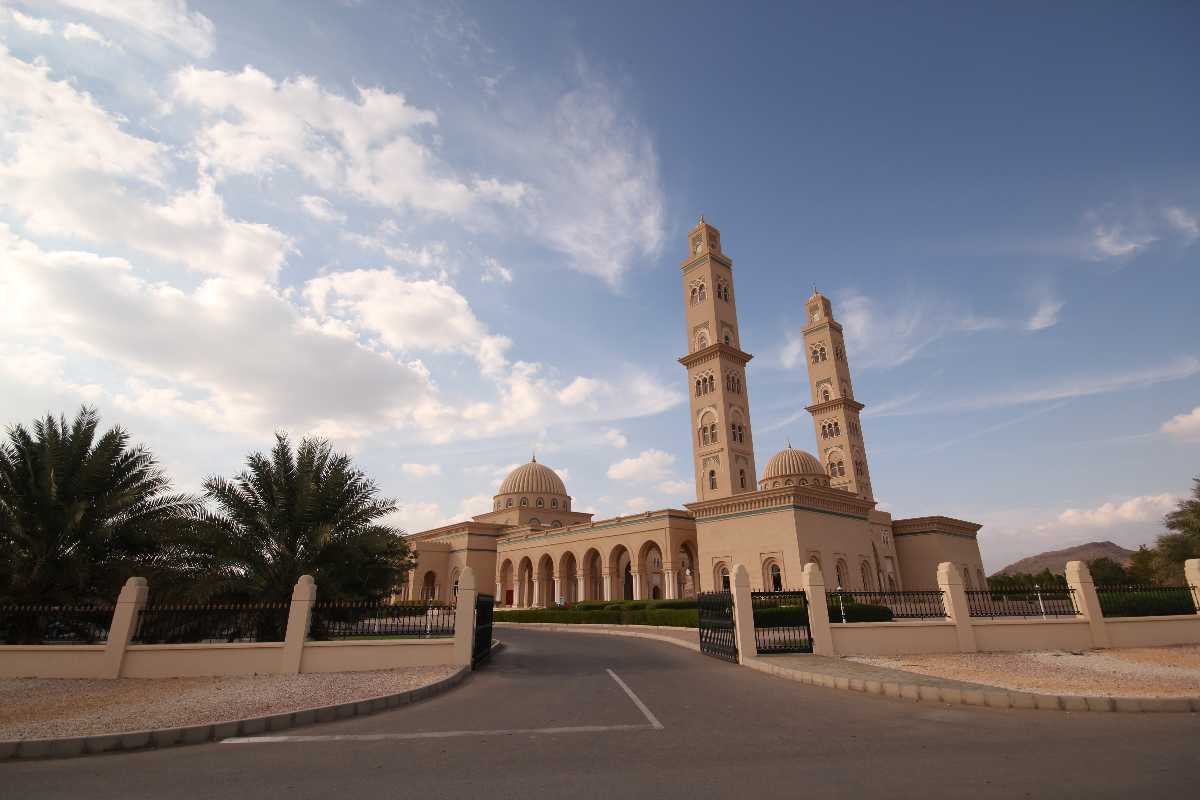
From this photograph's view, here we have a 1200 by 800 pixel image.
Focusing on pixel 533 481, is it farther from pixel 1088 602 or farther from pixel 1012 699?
pixel 1012 699

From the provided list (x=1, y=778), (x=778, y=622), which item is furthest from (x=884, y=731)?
(x=778, y=622)

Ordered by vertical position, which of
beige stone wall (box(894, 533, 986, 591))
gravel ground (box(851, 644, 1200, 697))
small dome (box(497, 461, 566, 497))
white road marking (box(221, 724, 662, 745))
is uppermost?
small dome (box(497, 461, 566, 497))

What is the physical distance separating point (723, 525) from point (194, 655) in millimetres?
24058

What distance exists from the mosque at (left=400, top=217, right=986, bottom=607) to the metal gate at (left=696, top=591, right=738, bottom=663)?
A: 13.2m

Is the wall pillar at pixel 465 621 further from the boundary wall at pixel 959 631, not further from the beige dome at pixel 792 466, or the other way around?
the beige dome at pixel 792 466

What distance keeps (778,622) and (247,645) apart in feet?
43.6

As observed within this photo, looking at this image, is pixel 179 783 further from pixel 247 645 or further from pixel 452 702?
pixel 247 645

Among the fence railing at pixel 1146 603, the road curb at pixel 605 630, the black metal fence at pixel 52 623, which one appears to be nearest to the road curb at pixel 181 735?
the black metal fence at pixel 52 623

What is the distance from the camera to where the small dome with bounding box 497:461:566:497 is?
5384 cm

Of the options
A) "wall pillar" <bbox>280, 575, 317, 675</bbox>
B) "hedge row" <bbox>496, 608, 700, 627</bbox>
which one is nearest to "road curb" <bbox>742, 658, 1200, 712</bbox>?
"wall pillar" <bbox>280, 575, 317, 675</bbox>

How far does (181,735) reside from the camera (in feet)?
21.6

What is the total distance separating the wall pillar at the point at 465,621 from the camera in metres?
11.8

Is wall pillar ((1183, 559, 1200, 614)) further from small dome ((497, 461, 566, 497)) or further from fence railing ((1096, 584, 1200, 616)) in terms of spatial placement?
small dome ((497, 461, 566, 497))

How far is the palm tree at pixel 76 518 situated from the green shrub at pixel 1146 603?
966 inches
